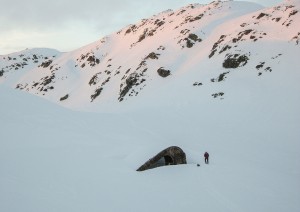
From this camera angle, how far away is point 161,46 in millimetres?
60469

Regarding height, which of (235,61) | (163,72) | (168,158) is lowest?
(168,158)

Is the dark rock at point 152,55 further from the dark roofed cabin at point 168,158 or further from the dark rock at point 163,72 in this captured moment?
the dark roofed cabin at point 168,158

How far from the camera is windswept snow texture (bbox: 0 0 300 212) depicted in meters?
14.6

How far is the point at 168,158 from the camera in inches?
828

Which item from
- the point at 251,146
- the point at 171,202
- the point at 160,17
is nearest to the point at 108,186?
the point at 171,202

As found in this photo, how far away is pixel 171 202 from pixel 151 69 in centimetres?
4184

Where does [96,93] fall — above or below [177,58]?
below

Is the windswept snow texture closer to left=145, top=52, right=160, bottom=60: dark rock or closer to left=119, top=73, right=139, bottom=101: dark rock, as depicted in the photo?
left=119, top=73, right=139, bottom=101: dark rock

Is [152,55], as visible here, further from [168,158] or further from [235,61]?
[168,158]

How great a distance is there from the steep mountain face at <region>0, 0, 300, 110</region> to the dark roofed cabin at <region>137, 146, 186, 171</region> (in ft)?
61.2

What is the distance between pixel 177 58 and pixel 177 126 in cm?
2555

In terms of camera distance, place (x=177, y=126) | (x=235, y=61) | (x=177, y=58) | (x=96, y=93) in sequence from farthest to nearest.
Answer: (x=96, y=93) → (x=177, y=58) → (x=235, y=61) → (x=177, y=126)

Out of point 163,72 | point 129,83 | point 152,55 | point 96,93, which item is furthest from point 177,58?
point 96,93

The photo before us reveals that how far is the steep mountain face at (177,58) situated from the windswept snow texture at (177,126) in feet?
0.92
